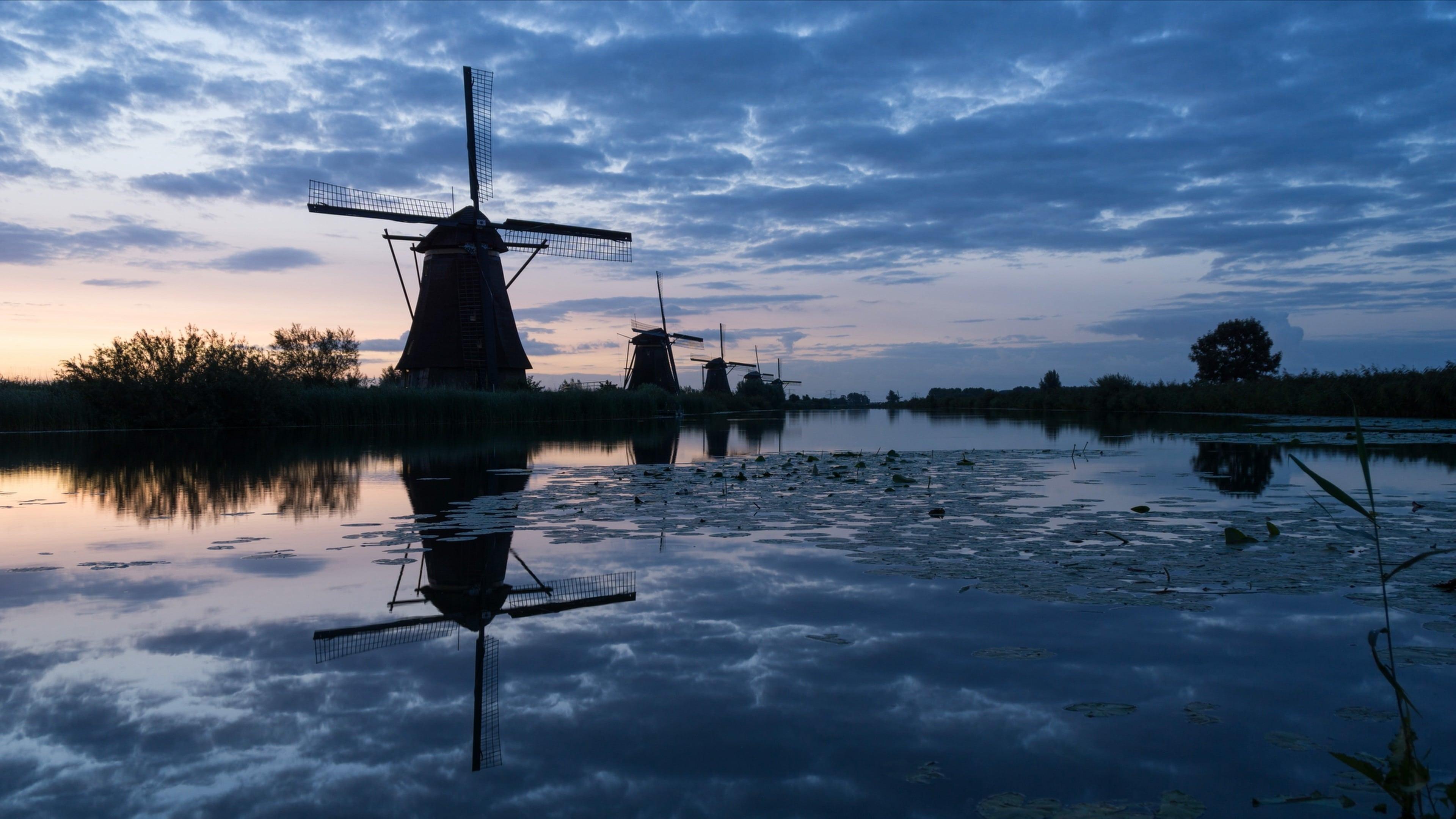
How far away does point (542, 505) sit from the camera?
714 cm

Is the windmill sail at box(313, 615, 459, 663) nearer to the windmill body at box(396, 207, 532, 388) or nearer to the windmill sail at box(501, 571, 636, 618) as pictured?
the windmill sail at box(501, 571, 636, 618)

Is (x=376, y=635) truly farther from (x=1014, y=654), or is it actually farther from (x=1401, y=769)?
(x=1401, y=769)

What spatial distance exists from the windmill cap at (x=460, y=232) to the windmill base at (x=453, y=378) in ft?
12.6

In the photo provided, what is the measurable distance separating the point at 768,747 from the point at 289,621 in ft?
7.74

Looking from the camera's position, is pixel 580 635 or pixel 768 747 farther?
pixel 580 635

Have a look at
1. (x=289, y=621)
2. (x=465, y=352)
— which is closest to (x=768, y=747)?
(x=289, y=621)

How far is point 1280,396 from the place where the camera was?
31859 mm

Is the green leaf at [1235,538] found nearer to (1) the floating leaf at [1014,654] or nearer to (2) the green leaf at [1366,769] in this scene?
(1) the floating leaf at [1014,654]

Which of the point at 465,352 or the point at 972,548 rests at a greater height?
the point at 465,352

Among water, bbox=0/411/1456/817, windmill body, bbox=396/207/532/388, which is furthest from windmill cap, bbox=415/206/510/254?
water, bbox=0/411/1456/817

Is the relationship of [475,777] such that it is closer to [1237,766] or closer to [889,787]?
[889,787]

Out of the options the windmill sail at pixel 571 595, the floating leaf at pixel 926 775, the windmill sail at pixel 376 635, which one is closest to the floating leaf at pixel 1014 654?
the floating leaf at pixel 926 775

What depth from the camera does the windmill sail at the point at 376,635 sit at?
318 centimetres

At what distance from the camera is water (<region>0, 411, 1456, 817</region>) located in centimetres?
212
